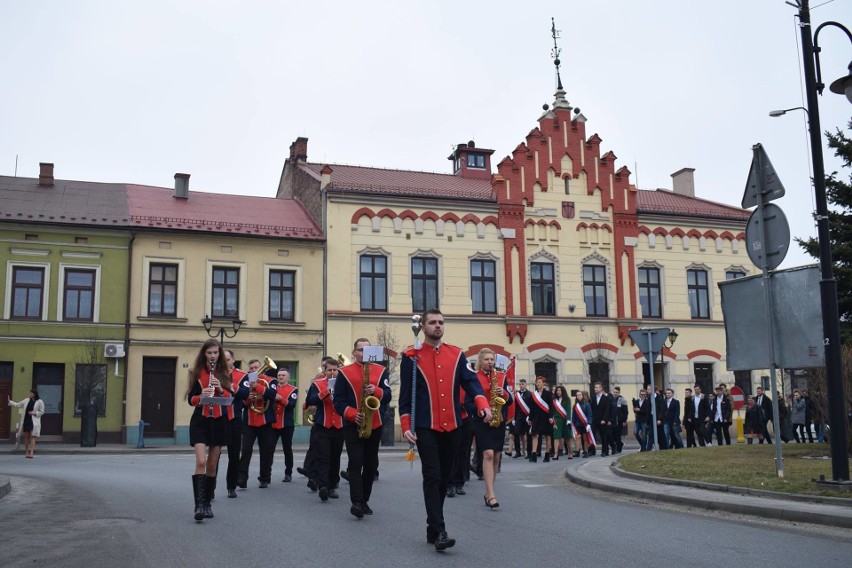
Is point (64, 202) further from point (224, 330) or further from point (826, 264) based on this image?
point (826, 264)

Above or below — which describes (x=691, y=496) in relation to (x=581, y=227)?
below

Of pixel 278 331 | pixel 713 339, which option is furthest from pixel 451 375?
pixel 713 339

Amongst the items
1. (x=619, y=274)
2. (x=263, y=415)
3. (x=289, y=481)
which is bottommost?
(x=289, y=481)

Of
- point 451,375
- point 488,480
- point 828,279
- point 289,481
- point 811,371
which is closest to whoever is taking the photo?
point 451,375

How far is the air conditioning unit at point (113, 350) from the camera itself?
34.5 meters

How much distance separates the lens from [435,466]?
852 centimetres

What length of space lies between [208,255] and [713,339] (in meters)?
24.0

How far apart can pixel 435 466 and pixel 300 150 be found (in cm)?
3905

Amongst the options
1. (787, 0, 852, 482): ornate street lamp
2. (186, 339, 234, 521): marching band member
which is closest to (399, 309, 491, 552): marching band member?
(186, 339, 234, 521): marching band member

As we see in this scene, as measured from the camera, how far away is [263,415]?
14.6 meters

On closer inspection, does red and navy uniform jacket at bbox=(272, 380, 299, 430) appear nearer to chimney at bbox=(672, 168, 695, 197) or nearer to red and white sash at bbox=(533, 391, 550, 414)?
red and white sash at bbox=(533, 391, 550, 414)

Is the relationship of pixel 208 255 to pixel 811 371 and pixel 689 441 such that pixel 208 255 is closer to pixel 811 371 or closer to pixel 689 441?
pixel 689 441

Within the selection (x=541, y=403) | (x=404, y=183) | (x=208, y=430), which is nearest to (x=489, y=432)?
(x=208, y=430)

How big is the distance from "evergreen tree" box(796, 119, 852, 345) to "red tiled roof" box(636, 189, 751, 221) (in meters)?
19.3
